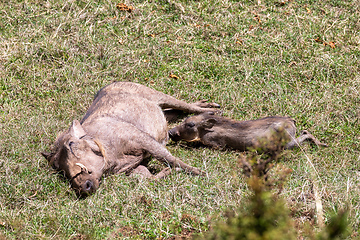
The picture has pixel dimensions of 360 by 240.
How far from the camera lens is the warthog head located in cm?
501

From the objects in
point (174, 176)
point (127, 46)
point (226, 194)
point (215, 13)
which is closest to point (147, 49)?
point (127, 46)

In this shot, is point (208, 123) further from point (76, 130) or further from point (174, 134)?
point (76, 130)

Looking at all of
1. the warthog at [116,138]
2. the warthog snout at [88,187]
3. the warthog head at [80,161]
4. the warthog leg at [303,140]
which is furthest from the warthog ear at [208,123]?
the warthog snout at [88,187]

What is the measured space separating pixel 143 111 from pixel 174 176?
1.46 meters

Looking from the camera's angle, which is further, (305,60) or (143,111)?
(305,60)

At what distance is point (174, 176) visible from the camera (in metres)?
5.43

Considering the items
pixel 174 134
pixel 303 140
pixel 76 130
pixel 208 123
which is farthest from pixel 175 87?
pixel 76 130

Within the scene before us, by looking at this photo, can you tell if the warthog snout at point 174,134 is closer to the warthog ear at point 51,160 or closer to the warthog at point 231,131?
the warthog at point 231,131

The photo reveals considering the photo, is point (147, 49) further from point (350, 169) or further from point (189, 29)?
point (350, 169)

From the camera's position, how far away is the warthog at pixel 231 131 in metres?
5.99

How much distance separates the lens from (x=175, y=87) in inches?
306

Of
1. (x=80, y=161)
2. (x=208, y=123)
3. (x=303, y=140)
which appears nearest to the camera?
(x=80, y=161)

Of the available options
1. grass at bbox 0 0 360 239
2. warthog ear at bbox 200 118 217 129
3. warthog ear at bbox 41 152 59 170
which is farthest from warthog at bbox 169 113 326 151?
warthog ear at bbox 41 152 59 170

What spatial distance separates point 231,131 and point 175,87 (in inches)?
70.9
